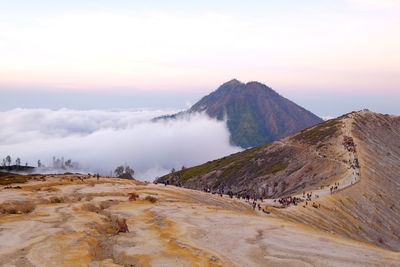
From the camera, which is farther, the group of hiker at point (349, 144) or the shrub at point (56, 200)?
the group of hiker at point (349, 144)

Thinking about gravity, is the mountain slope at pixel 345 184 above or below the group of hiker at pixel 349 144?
below

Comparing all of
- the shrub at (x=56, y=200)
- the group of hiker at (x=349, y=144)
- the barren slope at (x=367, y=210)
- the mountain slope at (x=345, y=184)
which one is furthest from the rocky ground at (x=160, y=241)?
the group of hiker at (x=349, y=144)

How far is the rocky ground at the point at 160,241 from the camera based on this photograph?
92.8 ft

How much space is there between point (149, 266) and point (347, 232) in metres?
66.3

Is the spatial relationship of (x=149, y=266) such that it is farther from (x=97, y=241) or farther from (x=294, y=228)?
(x=294, y=228)

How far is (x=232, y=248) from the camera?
32.5 m

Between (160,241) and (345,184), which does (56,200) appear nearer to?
(160,241)

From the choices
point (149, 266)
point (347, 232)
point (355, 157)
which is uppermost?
point (355, 157)

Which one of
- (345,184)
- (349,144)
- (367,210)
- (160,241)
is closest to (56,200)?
(160,241)

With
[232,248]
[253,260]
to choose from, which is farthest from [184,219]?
[253,260]

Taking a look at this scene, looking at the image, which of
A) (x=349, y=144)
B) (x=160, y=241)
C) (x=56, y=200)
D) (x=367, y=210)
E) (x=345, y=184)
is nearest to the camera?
(x=160, y=241)

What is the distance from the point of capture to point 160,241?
3384 cm

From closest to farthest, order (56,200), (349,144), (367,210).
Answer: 1. (56,200)
2. (367,210)
3. (349,144)

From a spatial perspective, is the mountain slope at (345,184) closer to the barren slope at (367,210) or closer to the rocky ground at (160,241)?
the barren slope at (367,210)
